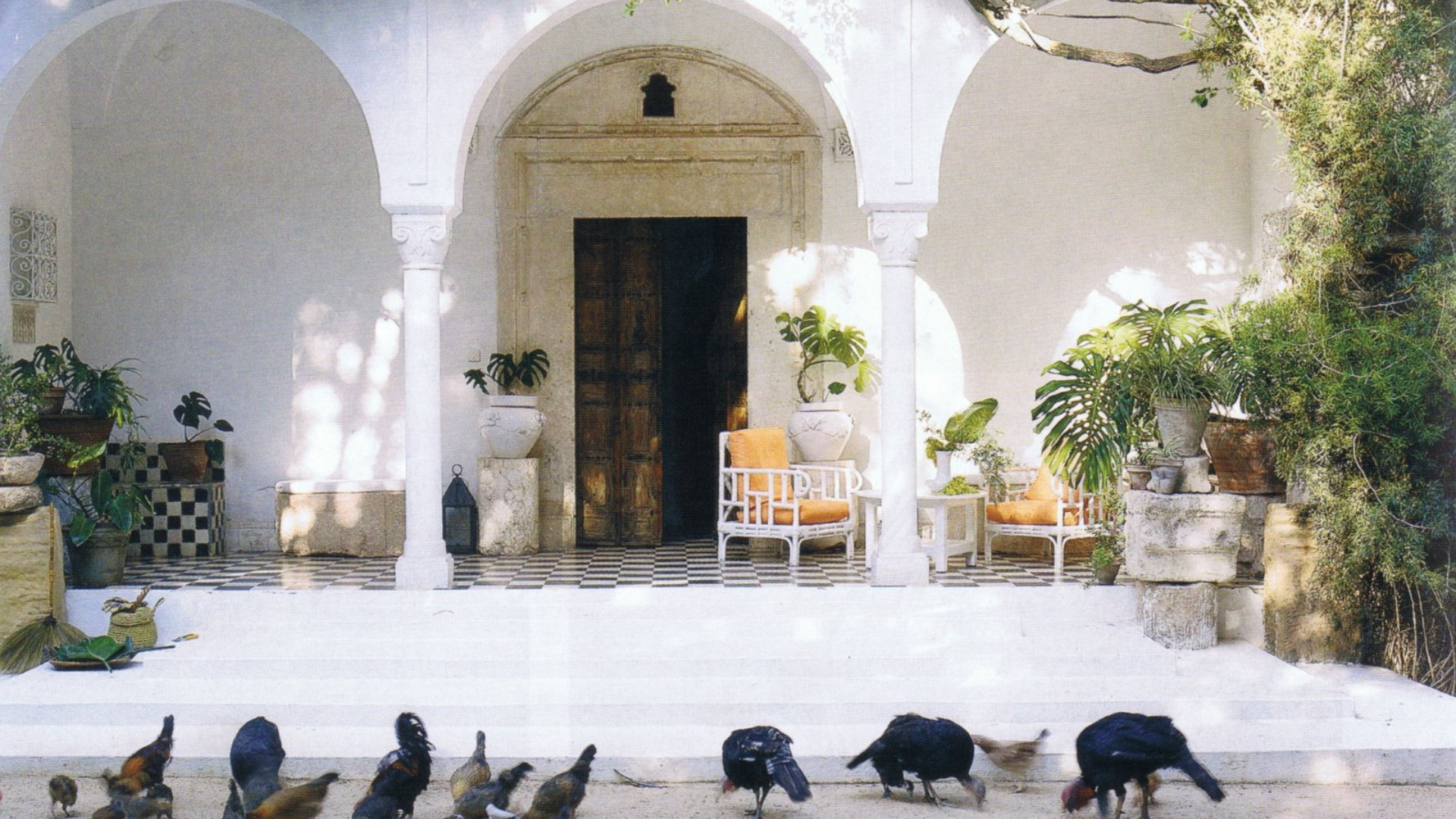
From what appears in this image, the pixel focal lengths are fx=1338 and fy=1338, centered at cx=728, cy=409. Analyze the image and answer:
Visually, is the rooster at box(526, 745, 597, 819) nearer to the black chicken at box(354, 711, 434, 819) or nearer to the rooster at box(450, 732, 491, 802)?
the rooster at box(450, 732, 491, 802)

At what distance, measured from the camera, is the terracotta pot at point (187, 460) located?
379 inches

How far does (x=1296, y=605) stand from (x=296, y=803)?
15.8ft

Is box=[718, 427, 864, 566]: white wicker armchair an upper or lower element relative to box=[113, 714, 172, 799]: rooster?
upper

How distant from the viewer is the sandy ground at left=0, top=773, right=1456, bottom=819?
500cm

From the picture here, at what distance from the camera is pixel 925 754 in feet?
16.4

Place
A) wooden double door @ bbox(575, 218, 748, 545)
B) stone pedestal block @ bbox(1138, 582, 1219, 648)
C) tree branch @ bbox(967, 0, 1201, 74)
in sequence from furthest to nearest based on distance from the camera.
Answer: wooden double door @ bbox(575, 218, 748, 545)
tree branch @ bbox(967, 0, 1201, 74)
stone pedestal block @ bbox(1138, 582, 1219, 648)

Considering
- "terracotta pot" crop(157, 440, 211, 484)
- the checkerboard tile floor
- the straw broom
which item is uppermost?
"terracotta pot" crop(157, 440, 211, 484)

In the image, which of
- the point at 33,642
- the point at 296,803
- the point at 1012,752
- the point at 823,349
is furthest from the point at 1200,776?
the point at 33,642

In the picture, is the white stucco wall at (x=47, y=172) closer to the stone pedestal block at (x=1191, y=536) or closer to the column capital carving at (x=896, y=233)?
the column capital carving at (x=896, y=233)

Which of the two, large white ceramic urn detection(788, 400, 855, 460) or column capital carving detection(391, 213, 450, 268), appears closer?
column capital carving detection(391, 213, 450, 268)

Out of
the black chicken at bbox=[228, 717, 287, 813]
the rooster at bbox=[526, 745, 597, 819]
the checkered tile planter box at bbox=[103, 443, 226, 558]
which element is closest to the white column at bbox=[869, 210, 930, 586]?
the rooster at bbox=[526, 745, 597, 819]

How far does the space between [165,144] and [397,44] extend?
134 inches

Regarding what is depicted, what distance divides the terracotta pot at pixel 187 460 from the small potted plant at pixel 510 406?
1.97m

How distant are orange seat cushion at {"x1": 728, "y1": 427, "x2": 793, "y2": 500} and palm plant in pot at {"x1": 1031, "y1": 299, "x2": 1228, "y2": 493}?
2.20 meters
